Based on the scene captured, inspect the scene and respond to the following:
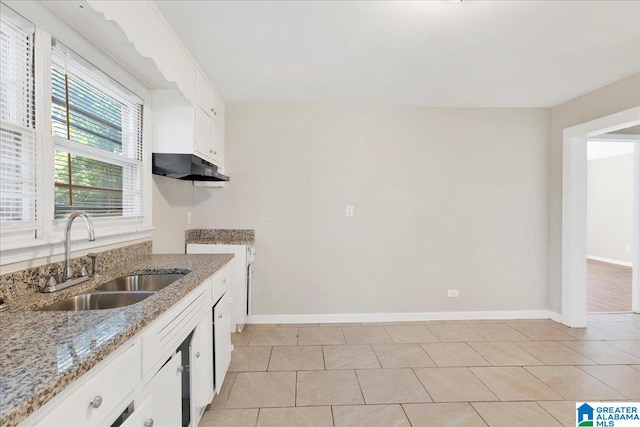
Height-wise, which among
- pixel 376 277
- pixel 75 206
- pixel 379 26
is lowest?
pixel 376 277

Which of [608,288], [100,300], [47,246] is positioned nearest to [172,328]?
[100,300]

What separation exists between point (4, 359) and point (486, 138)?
4.03 metres

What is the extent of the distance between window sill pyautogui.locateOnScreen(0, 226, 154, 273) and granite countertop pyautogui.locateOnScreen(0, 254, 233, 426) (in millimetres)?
178

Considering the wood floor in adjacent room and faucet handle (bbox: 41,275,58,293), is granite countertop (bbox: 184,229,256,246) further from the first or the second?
the wood floor in adjacent room

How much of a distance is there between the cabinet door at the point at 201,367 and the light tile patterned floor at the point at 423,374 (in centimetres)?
21

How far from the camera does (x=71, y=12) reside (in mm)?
1471

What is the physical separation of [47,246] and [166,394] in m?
0.89

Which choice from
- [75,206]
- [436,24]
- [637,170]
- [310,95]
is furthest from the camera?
[637,170]

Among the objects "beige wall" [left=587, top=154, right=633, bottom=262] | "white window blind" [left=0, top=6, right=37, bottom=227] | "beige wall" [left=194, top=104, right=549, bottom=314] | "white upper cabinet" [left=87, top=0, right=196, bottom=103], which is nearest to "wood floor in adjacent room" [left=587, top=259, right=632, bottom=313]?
"beige wall" [left=587, top=154, right=633, bottom=262]

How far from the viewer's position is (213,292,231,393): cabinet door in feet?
6.38

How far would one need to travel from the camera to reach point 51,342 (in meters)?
0.87

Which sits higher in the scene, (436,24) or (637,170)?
(436,24)

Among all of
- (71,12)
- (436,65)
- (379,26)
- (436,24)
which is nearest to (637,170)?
(436,65)

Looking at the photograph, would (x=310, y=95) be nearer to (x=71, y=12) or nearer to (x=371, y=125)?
(x=371, y=125)
